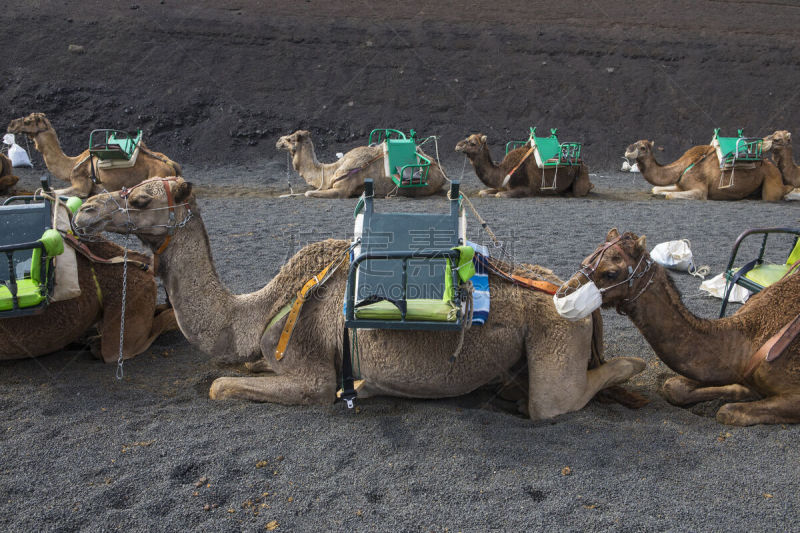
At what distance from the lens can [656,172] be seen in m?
12.4

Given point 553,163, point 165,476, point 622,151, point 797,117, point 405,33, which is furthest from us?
point 405,33

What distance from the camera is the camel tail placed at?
3.84 m

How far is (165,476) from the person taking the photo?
313 centimetres

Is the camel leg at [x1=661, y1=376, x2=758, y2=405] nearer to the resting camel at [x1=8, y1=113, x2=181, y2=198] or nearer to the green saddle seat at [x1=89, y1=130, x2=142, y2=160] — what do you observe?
the resting camel at [x1=8, y1=113, x2=181, y2=198]

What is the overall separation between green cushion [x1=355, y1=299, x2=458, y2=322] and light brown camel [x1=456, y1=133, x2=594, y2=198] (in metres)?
9.01

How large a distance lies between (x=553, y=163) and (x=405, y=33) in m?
12.5

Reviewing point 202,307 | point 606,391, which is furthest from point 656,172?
point 202,307

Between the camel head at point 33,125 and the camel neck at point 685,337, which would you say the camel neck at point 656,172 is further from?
the camel head at point 33,125

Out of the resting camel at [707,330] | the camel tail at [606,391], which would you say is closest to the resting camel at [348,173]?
the camel tail at [606,391]

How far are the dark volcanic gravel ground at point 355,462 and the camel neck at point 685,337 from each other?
30cm

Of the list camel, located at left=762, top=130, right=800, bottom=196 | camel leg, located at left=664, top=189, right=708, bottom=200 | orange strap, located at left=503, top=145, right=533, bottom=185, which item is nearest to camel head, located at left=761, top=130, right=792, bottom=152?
camel, located at left=762, top=130, right=800, bottom=196

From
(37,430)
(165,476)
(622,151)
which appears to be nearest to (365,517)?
(165,476)

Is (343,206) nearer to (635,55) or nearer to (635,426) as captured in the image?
(635,426)

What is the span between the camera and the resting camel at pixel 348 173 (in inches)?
456
